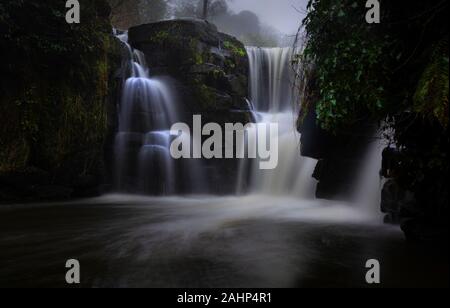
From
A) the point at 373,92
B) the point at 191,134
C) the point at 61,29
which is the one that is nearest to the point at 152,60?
the point at 191,134

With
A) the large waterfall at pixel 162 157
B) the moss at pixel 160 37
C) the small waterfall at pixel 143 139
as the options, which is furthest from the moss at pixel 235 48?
the small waterfall at pixel 143 139

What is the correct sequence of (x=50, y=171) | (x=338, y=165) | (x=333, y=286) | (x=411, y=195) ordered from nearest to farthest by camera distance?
1. (x=333, y=286)
2. (x=411, y=195)
3. (x=338, y=165)
4. (x=50, y=171)

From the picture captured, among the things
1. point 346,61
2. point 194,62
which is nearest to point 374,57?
point 346,61

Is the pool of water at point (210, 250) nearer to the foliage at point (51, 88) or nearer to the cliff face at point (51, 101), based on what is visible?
the cliff face at point (51, 101)

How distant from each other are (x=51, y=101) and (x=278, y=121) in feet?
28.6

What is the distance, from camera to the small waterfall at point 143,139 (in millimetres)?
13469

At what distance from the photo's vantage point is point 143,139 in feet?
45.0

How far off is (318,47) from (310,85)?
111 centimetres

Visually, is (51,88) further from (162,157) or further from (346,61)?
(346,61)

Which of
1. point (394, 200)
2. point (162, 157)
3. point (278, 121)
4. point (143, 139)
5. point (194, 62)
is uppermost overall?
point (194, 62)

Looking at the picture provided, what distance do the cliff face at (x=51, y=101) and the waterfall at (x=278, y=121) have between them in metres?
5.64

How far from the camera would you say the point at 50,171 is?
11.2m

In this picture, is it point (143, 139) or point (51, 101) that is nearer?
point (51, 101)

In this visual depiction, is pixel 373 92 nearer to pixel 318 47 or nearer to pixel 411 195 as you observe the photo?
pixel 318 47
